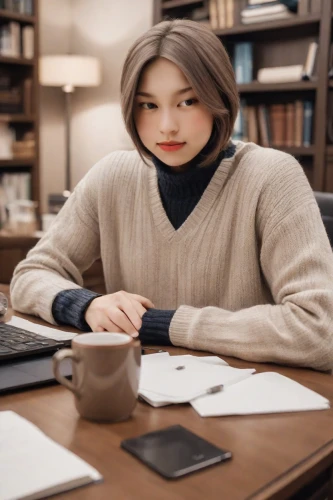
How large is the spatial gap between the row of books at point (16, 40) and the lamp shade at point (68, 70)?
0.45 feet

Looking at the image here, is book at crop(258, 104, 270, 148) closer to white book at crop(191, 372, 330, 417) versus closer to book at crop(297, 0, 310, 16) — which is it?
book at crop(297, 0, 310, 16)

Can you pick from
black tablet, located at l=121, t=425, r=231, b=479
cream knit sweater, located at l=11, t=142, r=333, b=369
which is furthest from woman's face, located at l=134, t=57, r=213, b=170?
black tablet, located at l=121, t=425, r=231, b=479

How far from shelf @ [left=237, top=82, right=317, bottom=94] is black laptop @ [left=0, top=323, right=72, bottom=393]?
7.97ft

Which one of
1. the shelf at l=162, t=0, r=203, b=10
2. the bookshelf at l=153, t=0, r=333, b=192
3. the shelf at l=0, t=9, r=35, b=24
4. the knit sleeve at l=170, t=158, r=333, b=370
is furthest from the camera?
the shelf at l=0, t=9, r=35, b=24

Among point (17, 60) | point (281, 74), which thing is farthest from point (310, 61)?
point (17, 60)

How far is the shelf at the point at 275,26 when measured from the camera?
2951mm

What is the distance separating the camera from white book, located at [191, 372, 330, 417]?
0.72 meters

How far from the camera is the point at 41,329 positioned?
3.49 ft

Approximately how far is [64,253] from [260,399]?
2.41ft

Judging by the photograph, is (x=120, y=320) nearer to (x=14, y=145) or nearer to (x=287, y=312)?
(x=287, y=312)

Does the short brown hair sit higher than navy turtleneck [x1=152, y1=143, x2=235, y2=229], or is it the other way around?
the short brown hair

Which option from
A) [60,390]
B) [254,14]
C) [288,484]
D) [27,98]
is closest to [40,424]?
[60,390]

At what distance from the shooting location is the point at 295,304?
102 cm

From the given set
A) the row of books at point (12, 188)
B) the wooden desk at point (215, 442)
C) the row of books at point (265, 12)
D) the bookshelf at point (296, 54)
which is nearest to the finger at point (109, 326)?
the wooden desk at point (215, 442)
